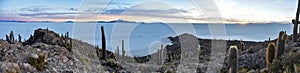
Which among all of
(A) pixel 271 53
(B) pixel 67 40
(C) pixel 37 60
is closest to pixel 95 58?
(B) pixel 67 40

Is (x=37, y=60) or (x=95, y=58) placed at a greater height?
(x=37, y=60)

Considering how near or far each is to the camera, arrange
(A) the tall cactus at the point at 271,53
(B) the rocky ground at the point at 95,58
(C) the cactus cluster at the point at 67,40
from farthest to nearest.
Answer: (C) the cactus cluster at the point at 67,40
(A) the tall cactus at the point at 271,53
(B) the rocky ground at the point at 95,58

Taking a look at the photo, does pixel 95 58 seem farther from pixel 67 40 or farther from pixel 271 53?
pixel 271 53

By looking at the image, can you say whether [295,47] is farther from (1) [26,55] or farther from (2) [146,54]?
(1) [26,55]

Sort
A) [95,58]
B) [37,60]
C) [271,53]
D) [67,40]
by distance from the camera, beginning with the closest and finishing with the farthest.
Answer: [37,60], [271,53], [95,58], [67,40]

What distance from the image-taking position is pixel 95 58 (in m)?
22.2

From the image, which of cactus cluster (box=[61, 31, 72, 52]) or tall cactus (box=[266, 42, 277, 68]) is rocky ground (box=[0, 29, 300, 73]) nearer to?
cactus cluster (box=[61, 31, 72, 52])

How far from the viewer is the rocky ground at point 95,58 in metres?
14.2

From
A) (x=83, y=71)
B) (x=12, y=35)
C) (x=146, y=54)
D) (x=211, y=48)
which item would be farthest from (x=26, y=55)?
(x=211, y=48)

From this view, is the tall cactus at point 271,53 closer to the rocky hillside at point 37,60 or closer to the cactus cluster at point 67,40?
the rocky hillside at point 37,60

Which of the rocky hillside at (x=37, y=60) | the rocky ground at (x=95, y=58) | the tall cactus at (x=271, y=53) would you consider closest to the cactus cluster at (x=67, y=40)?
the rocky ground at (x=95, y=58)

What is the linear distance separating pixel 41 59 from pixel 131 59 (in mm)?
13190

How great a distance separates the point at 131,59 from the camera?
2734 centimetres

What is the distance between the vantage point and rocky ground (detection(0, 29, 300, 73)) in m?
14.2
